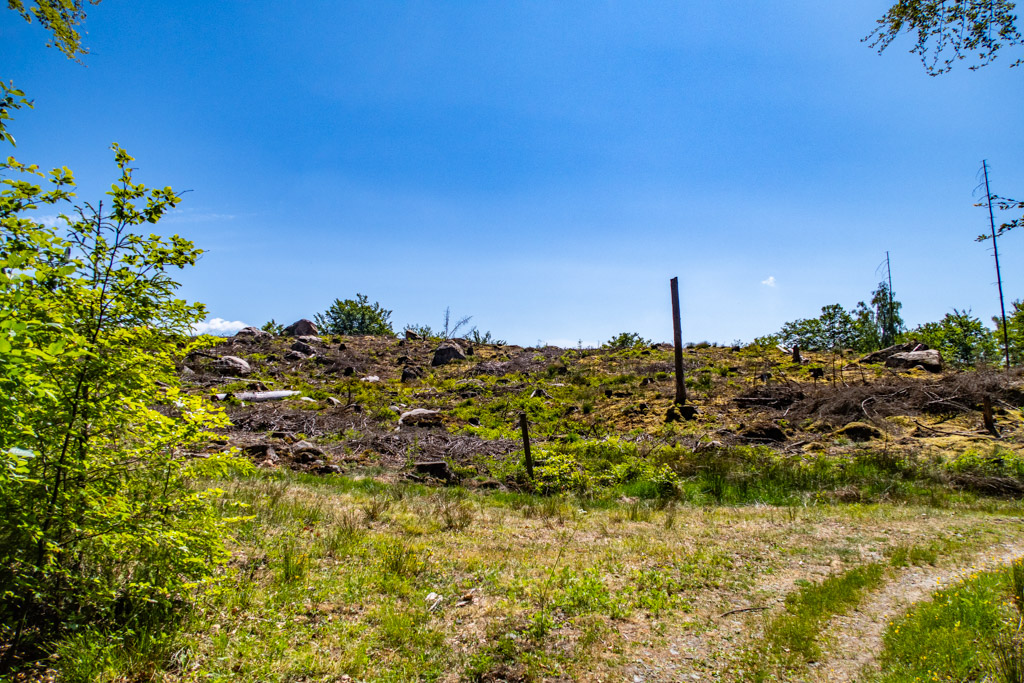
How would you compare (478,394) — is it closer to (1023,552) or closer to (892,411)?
(892,411)

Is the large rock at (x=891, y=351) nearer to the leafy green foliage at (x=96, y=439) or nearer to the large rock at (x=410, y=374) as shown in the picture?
the large rock at (x=410, y=374)

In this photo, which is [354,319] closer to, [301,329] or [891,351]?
[301,329]

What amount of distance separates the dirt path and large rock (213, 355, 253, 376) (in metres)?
26.8

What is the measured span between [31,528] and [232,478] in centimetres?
823

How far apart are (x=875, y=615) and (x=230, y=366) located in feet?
90.6

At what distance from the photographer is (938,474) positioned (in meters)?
11.8

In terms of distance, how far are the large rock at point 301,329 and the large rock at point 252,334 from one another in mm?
2067

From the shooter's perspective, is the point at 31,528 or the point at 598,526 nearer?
the point at 31,528

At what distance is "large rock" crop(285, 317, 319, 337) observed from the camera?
37.5 meters

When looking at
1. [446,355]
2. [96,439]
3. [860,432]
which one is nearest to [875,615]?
[96,439]

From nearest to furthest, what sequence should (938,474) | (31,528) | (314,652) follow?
(31,528) → (314,652) → (938,474)

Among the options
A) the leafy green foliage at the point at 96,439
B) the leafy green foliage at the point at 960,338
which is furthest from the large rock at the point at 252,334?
the leafy green foliage at the point at 960,338

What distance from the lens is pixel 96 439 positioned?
3863mm

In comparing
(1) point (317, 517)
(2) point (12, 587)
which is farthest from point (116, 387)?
(1) point (317, 517)
